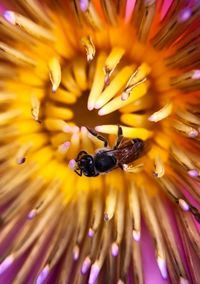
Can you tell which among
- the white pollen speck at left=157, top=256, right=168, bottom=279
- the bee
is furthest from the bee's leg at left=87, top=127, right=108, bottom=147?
the white pollen speck at left=157, top=256, right=168, bottom=279

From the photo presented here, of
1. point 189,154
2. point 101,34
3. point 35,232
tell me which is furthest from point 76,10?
point 35,232

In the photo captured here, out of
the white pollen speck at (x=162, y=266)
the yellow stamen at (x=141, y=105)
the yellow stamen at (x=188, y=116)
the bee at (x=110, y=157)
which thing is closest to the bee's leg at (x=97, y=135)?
the bee at (x=110, y=157)

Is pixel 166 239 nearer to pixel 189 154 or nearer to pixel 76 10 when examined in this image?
pixel 189 154

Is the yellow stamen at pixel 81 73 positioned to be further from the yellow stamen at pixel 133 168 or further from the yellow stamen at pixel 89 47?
the yellow stamen at pixel 133 168

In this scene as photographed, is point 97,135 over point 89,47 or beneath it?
beneath

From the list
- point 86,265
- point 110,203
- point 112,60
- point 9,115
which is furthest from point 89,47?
point 86,265

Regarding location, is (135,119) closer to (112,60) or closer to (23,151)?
(112,60)

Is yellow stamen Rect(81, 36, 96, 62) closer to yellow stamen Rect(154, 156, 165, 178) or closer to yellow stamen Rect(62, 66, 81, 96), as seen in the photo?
yellow stamen Rect(62, 66, 81, 96)
